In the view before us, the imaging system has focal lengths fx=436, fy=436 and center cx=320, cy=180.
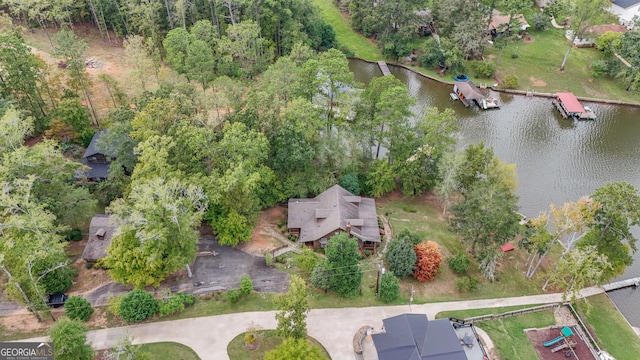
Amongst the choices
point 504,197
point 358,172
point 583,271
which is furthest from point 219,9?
point 583,271

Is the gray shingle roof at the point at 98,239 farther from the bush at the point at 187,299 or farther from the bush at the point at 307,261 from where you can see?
the bush at the point at 307,261

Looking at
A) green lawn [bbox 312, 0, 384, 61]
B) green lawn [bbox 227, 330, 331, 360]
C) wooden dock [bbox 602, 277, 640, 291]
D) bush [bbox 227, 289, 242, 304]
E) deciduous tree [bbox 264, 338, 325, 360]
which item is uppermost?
green lawn [bbox 312, 0, 384, 61]

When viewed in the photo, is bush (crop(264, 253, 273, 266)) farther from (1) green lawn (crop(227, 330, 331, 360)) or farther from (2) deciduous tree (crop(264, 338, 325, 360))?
(2) deciduous tree (crop(264, 338, 325, 360))

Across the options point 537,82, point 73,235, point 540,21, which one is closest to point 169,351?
point 73,235

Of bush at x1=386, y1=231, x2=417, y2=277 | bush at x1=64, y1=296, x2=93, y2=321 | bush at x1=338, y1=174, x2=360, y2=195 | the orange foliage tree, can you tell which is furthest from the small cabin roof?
bush at x1=64, y1=296, x2=93, y2=321

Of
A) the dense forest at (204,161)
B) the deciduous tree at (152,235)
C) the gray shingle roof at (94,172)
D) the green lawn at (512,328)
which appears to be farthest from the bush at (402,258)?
the gray shingle roof at (94,172)

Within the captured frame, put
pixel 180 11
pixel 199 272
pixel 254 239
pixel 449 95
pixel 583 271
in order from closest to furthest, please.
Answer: pixel 583 271, pixel 199 272, pixel 254 239, pixel 180 11, pixel 449 95

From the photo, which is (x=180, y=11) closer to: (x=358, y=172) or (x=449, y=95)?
(x=358, y=172)

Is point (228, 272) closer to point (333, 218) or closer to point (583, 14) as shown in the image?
point (333, 218)
